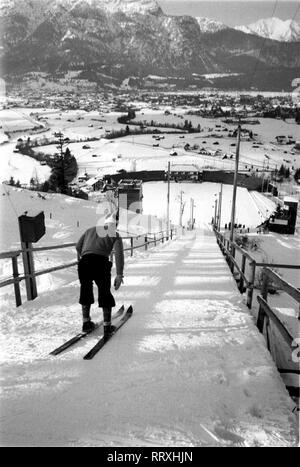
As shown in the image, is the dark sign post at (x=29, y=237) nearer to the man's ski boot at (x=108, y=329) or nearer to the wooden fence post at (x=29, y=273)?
the wooden fence post at (x=29, y=273)

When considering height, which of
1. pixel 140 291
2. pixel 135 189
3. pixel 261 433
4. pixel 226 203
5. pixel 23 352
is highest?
pixel 261 433

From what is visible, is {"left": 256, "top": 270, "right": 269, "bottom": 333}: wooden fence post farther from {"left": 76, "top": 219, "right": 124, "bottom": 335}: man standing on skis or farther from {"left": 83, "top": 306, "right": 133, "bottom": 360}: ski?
{"left": 76, "top": 219, "right": 124, "bottom": 335}: man standing on skis

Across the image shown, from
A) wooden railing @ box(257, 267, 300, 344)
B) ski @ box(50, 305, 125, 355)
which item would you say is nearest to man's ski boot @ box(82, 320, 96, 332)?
ski @ box(50, 305, 125, 355)

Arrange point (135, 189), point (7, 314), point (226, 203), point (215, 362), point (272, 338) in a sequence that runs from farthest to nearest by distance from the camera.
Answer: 1. point (226, 203)
2. point (135, 189)
3. point (7, 314)
4. point (272, 338)
5. point (215, 362)

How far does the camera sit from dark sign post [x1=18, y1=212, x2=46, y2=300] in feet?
18.1

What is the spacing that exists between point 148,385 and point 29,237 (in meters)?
3.57

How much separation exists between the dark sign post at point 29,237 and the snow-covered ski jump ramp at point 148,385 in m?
0.79

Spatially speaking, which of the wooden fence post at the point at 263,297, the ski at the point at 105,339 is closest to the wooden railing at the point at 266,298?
the wooden fence post at the point at 263,297

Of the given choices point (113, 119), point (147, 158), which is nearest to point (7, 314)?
point (147, 158)

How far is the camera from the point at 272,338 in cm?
452

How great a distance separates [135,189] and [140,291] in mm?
51921

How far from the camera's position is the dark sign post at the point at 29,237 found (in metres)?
5.52

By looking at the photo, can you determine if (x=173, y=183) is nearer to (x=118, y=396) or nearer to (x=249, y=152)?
(x=249, y=152)

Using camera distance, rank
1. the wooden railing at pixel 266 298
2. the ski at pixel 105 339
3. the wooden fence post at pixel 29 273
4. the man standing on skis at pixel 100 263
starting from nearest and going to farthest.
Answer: the wooden railing at pixel 266 298 < the ski at pixel 105 339 < the man standing on skis at pixel 100 263 < the wooden fence post at pixel 29 273
